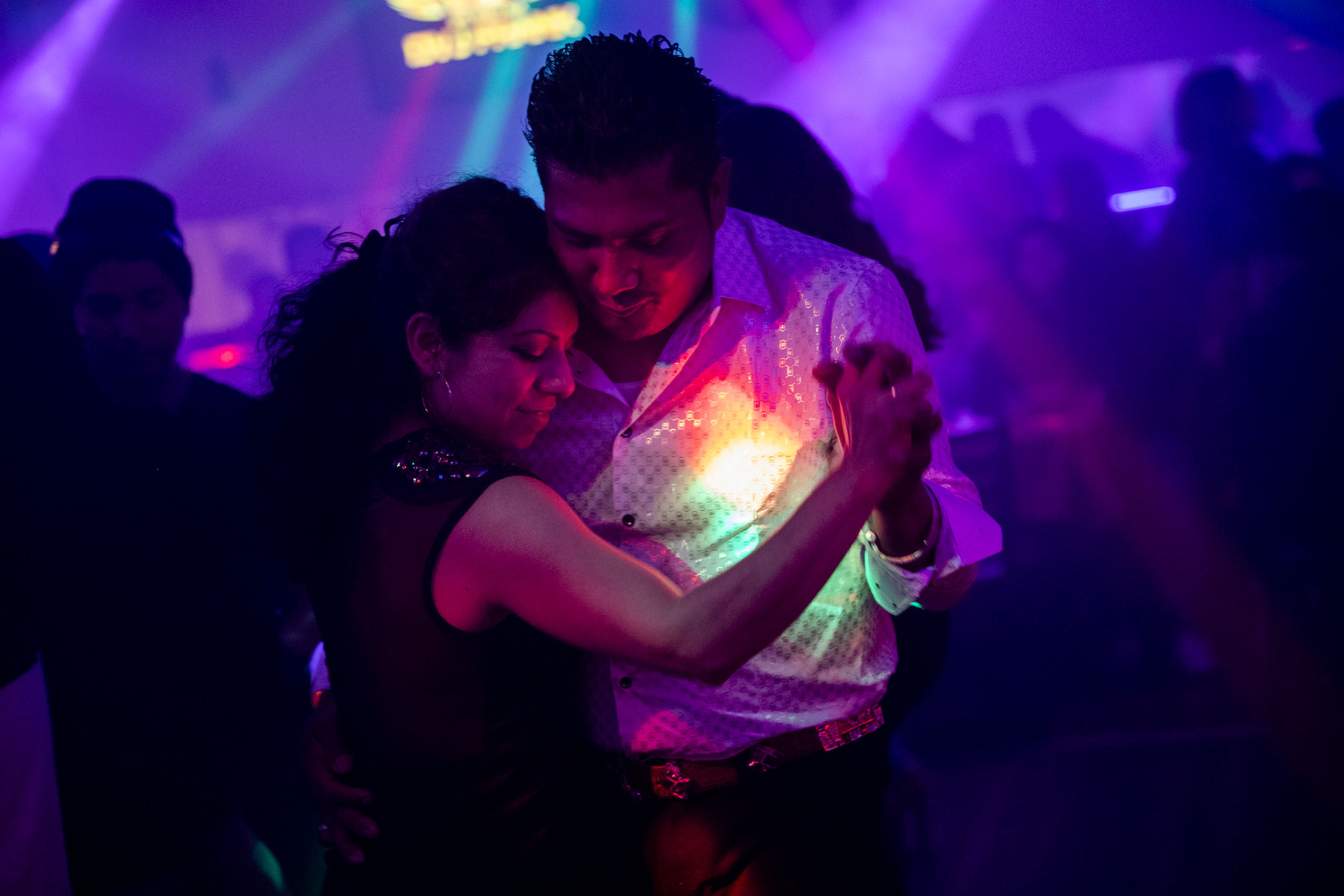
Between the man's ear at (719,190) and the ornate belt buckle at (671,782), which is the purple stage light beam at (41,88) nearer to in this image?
the man's ear at (719,190)

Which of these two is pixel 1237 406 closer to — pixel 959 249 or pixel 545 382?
pixel 959 249

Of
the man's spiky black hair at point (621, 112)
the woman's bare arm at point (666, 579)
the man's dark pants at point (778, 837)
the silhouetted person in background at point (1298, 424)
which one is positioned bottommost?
the silhouetted person in background at point (1298, 424)

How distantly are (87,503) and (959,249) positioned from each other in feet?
14.2

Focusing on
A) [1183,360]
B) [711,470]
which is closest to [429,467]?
[711,470]

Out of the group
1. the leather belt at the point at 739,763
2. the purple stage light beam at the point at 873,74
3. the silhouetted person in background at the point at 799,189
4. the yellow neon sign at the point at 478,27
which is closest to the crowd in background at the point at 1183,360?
the purple stage light beam at the point at 873,74

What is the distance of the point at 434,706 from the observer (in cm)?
118

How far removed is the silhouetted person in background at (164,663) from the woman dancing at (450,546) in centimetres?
39

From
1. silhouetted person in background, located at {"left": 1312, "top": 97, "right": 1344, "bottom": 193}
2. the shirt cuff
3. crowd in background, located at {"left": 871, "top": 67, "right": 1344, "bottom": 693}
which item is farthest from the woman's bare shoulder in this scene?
silhouetted person in background, located at {"left": 1312, "top": 97, "right": 1344, "bottom": 193}

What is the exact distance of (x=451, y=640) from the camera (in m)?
1.15

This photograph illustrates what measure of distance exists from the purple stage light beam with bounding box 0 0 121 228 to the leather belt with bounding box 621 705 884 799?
23.9 feet

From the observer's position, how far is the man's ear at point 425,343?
1222mm

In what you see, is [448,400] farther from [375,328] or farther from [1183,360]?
[1183,360]

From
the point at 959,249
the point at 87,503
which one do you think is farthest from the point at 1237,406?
the point at 87,503

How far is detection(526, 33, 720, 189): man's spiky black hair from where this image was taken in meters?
1.24
